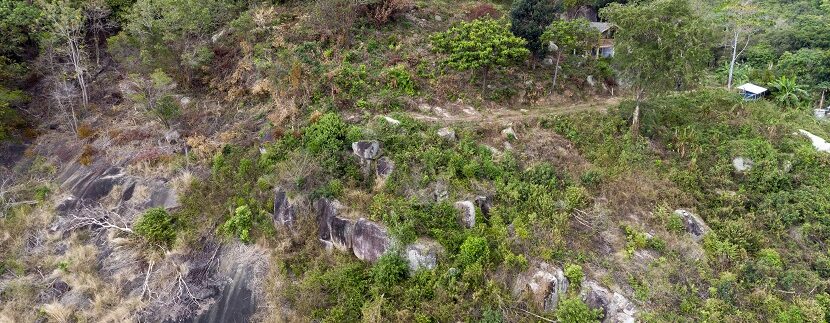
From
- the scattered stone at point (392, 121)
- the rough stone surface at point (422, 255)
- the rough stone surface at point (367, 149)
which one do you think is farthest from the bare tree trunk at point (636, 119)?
the rough stone surface at point (367, 149)

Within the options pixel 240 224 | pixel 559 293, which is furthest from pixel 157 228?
pixel 559 293

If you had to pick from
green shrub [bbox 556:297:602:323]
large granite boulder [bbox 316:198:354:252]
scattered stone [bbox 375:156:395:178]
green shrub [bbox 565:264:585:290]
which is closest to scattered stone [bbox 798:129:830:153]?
green shrub [bbox 565:264:585:290]

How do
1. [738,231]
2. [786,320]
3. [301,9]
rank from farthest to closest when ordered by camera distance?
[301,9] < [738,231] < [786,320]

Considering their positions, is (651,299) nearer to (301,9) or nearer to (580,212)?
(580,212)

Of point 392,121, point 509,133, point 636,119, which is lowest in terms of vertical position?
point 636,119

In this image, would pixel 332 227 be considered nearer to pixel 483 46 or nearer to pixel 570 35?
pixel 483 46

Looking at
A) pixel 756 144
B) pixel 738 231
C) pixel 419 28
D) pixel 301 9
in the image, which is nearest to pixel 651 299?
pixel 738 231

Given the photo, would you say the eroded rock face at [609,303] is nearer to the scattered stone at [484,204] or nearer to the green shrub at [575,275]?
the green shrub at [575,275]
